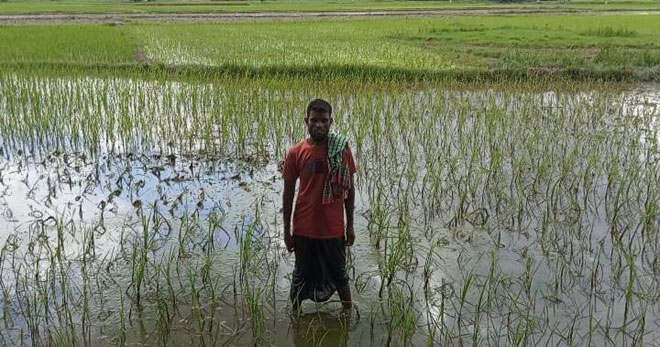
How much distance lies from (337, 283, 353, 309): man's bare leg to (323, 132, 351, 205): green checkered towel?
0.47 metres

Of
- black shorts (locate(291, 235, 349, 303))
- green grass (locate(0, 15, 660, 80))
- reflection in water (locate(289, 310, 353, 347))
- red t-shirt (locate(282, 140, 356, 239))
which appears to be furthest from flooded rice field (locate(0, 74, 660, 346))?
green grass (locate(0, 15, 660, 80))

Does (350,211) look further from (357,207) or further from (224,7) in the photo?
(224,7)

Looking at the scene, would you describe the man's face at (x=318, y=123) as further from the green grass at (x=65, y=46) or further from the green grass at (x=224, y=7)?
the green grass at (x=224, y=7)

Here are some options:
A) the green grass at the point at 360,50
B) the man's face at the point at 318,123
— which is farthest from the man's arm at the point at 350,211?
the green grass at the point at 360,50

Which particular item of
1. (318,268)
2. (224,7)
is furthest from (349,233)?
(224,7)

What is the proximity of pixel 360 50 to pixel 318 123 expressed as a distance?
401 inches

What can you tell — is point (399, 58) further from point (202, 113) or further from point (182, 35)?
point (182, 35)

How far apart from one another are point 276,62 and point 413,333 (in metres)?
8.18

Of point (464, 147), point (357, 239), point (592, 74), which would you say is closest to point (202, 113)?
point (464, 147)

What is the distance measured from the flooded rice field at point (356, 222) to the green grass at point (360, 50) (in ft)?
8.09

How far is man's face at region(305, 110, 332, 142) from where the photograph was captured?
243 centimetres

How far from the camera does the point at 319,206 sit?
103 inches

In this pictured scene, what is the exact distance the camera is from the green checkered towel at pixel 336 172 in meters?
2.53

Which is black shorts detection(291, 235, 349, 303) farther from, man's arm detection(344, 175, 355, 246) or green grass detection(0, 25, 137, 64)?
green grass detection(0, 25, 137, 64)
